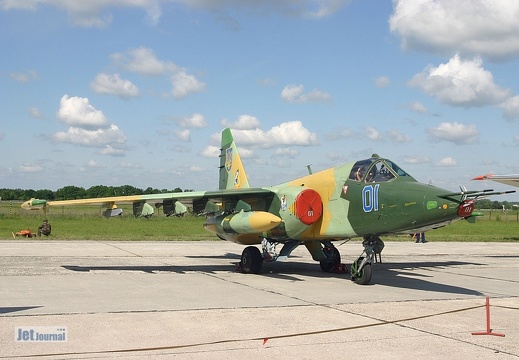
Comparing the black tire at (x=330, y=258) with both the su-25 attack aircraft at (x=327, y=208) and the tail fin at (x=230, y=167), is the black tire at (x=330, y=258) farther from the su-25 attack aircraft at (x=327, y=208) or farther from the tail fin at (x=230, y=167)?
the tail fin at (x=230, y=167)

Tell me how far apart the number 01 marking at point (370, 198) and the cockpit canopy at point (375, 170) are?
18 cm

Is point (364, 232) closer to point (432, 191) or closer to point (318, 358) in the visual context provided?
point (432, 191)

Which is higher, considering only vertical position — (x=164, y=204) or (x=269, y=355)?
(x=164, y=204)

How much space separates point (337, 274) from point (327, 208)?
249cm

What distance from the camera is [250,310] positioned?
375 inches

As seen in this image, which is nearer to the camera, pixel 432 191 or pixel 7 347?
pixel 7 347

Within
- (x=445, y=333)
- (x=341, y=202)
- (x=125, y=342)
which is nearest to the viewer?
(x=125, y=342)

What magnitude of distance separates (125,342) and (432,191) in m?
6.84

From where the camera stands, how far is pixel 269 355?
21.6 ft

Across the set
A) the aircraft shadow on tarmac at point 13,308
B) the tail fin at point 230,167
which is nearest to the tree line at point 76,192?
the tail fin at point 230,167

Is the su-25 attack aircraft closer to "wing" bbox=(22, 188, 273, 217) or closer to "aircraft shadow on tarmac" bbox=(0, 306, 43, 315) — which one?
"wing" bbox=(22, 188, 273, 217)

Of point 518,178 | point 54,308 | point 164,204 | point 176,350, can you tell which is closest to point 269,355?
point 176,350

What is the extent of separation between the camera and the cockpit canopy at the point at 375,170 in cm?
1246

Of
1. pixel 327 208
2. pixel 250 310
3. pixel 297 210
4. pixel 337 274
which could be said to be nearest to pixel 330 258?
pixel 337 274
